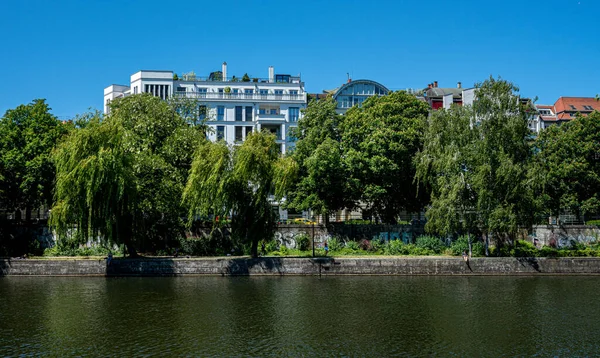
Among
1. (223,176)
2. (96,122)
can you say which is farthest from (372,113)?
(96,122)

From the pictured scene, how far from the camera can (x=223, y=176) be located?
50.0 metres

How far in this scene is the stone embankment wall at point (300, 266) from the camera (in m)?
49.6

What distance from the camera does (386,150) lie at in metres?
58.8

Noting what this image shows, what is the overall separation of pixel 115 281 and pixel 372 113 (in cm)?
3109

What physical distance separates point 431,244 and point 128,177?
28182 millimetres

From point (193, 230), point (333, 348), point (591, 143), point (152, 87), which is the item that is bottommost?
point (333, 348)

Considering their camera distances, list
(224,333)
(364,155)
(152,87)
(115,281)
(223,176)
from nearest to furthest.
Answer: (224,333)
(115,281)
(223,176)
(364,155)
(152,87)

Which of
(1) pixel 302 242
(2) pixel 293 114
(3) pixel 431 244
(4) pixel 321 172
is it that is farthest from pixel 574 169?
(2) pixel 293 114

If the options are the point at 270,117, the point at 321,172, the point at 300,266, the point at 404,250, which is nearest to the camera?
the point at 300,266

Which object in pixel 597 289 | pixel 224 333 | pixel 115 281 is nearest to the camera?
pixel 224 333

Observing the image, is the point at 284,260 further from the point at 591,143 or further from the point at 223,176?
the point at 591,143

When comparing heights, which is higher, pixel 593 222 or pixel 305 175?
pixel 305 175

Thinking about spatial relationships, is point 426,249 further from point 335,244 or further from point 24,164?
point 24,164

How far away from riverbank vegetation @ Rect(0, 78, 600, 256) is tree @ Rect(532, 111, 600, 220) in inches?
5.9
